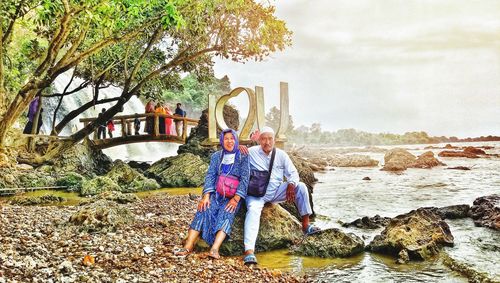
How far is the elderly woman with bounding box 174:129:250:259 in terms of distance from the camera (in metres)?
5.52

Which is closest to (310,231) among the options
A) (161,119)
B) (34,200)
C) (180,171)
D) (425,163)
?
(34,200)

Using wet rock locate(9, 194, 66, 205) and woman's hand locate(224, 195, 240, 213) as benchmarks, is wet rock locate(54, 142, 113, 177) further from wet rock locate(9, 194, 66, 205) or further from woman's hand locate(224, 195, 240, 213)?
woman's hand locate(224, 195, 240, 213)

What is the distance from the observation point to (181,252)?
5230 millimetres

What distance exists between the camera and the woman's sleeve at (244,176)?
5591mm

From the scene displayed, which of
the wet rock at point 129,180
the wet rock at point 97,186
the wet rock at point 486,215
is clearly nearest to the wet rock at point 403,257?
the wet rock at point 486,215

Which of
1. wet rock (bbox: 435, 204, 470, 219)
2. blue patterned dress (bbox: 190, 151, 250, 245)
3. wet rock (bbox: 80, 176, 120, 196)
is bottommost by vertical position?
wet rock (bbox: 435, 204, 470, 219)

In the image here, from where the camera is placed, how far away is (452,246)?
6.69 meters

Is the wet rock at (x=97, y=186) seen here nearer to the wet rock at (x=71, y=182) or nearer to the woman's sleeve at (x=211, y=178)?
the wet rock at (x=71, y=182)

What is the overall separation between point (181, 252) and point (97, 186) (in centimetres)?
920

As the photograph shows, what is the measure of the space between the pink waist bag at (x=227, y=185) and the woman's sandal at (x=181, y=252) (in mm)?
916

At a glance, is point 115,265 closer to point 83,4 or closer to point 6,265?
point 6,265

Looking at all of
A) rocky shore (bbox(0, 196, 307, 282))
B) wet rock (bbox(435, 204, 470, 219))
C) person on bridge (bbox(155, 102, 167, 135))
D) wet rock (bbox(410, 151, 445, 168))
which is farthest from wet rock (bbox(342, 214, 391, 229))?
wet rock (bbox(410, 151, 445, 168))

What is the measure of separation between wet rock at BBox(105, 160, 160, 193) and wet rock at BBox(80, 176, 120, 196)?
40cm

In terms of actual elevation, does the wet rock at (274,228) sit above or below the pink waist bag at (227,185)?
below
